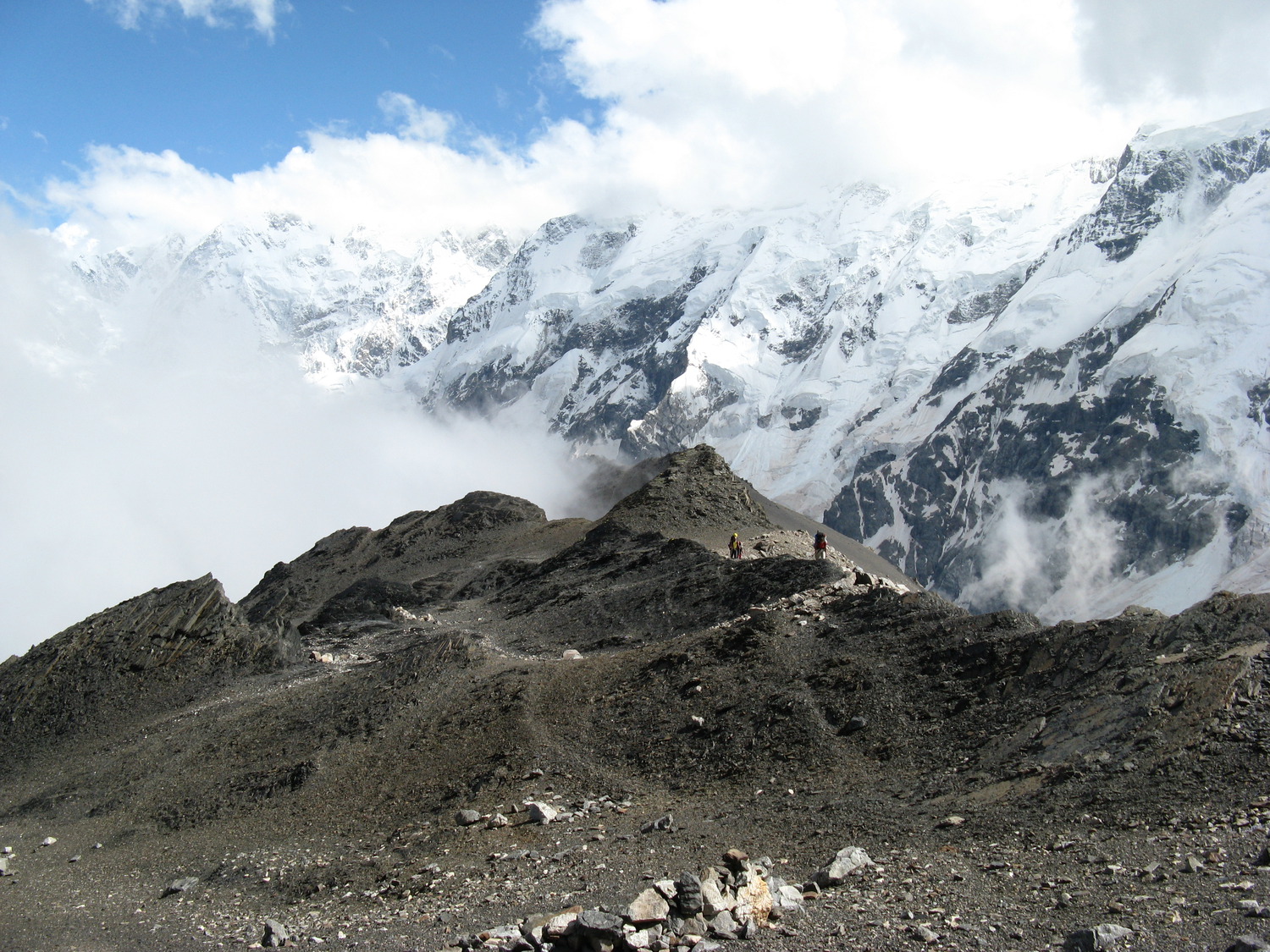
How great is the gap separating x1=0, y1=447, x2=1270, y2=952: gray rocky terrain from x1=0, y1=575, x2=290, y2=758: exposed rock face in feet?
0.57

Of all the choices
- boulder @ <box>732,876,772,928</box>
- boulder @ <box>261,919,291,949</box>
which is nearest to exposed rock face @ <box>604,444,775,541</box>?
boulder @ <box>261,919,291,949</box>

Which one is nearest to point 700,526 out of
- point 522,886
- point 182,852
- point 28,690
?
point 28,690

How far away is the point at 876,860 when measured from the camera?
17750 millimetres

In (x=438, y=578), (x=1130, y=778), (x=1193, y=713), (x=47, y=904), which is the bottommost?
(x=47, y=904)

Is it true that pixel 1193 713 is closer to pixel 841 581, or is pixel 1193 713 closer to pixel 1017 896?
pixel 1017 896

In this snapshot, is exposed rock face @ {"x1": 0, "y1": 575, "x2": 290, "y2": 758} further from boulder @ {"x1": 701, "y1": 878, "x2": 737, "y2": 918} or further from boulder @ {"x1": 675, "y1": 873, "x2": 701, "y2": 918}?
boulder @ {"x1": 701, "y1": 878, "x2": 737, "y2": 918}

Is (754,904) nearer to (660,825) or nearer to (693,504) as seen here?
(660,825)

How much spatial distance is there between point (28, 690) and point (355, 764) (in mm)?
20592

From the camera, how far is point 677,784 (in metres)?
24.6

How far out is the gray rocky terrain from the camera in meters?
15.7

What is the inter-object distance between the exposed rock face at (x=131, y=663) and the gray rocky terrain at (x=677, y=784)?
174 millimetres

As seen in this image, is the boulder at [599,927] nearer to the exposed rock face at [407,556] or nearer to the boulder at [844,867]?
the boulder at [844,867]

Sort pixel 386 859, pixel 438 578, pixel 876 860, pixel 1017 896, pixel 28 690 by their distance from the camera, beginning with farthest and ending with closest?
pixel 438 578 < pixel 28 690 < pixel 386 859 < pixel 876 860 < pixel 1017 896

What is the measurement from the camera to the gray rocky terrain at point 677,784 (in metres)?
15.7
